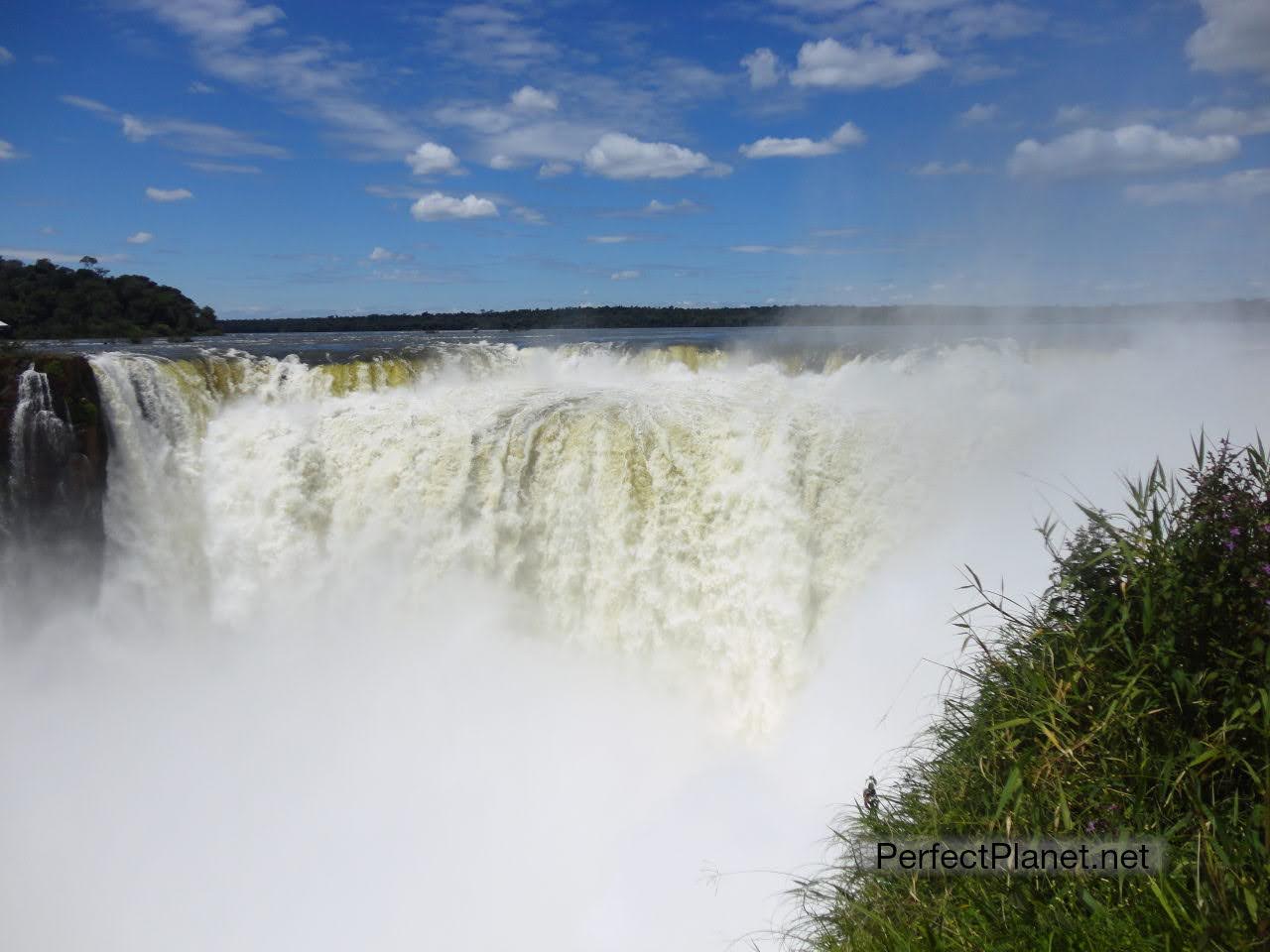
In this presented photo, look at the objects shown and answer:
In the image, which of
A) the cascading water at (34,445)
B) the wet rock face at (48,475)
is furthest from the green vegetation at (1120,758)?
the cascading water at (34,445)

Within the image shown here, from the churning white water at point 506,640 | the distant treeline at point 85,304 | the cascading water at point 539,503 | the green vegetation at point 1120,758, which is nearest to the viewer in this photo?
the green vegetation at point 1120,758

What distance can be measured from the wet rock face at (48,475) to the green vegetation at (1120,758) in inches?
545

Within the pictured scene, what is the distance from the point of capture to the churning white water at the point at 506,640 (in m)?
8.94

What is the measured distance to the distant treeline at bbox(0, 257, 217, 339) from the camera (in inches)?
1245

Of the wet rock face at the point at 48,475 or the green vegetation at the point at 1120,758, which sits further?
the wet rock face at the point at 48,475

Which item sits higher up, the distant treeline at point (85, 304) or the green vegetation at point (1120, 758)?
the distant treeline at point (85, 304)

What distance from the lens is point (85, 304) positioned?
3397cm

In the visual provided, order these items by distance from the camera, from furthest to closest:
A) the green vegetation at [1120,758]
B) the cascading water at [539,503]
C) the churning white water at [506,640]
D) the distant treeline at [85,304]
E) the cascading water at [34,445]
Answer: the distant treeline at [85,304], the cascading water at [34,445], the cascading water at [539,503], the churning white water at [506,640], the green vegetation at [1120,758]

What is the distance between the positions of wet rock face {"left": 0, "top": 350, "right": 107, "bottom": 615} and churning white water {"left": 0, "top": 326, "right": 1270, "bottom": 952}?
372mm

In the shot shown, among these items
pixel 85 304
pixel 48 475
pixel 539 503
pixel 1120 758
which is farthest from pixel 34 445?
pixel 85 304

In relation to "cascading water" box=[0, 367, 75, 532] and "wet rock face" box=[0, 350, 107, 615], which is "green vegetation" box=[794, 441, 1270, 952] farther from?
"cascading water" box=[0, 367, 75, 532]

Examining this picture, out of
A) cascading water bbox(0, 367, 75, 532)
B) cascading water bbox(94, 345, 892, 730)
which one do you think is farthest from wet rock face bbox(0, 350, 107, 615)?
cascading water bbox(94, 345, 892, 730)

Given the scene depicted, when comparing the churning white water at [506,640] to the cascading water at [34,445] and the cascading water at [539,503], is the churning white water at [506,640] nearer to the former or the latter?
the cascading water at [539,503]

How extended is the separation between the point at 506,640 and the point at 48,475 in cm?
793
